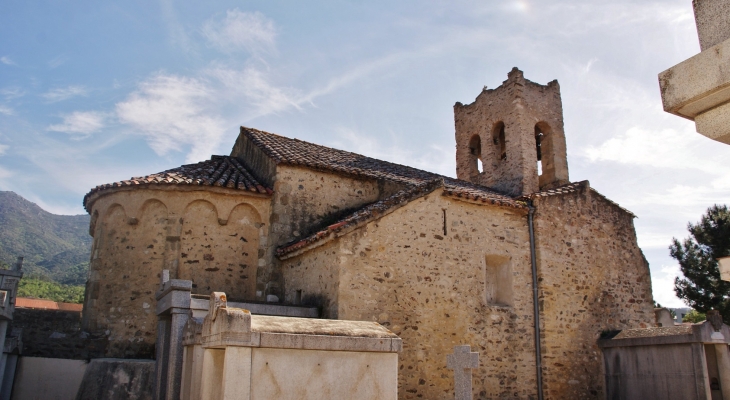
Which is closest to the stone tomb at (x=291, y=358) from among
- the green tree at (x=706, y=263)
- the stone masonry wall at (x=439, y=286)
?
the stone masonry wall at (x=439, y=286)

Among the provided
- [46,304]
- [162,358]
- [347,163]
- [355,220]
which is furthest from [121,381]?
[46,304]

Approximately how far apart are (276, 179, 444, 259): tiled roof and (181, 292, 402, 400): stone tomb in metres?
4.06

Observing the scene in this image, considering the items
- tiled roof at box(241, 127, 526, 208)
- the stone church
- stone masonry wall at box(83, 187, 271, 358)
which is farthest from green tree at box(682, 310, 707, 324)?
stone masonry wall at box(83, 187, 271, 358)

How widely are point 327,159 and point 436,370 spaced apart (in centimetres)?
699

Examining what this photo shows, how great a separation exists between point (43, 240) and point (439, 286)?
318 feet

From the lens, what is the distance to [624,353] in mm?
14523

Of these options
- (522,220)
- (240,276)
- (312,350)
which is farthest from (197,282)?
(522,220)

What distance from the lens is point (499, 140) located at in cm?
2061

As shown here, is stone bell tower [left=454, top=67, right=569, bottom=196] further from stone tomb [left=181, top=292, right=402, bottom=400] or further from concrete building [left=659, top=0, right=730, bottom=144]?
concrete building [left=659, top=0, right=730, bottom=144]

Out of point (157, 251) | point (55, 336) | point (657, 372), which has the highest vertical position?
point (157, 251)

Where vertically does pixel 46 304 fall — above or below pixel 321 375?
above

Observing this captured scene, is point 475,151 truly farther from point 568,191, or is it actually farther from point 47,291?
point 47,291

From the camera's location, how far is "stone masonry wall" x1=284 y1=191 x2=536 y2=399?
1198 cm

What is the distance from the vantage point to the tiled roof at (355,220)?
11859mm
